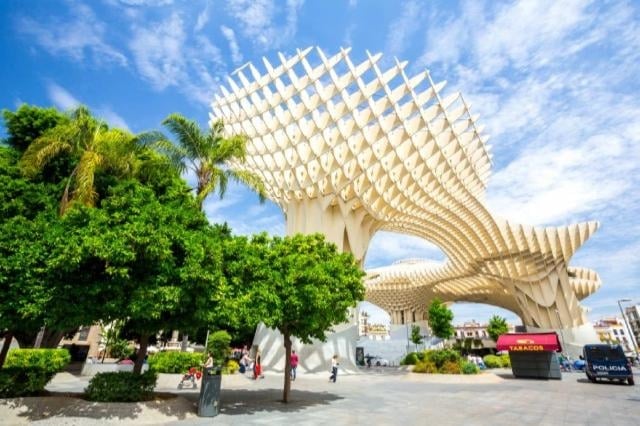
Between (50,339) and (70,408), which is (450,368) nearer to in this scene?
(70,408)

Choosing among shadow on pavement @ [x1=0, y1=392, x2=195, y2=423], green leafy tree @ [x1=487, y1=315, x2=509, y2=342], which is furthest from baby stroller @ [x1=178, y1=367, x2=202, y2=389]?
green leafy tree @ [x1=487, y1=315, x2=509, y2=342]

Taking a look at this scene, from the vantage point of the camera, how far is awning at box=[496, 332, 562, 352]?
20641mm

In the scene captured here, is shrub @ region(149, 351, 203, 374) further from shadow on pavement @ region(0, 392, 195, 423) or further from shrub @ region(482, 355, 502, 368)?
shrub @ region(482, 355, 502, 368)

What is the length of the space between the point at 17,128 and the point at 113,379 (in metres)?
10.9

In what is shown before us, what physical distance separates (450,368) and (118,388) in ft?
60.6

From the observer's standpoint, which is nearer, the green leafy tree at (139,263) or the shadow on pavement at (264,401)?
the green leafy tree at (139,263)

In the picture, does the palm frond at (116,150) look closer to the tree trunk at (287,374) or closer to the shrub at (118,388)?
the shrub at (118,388)

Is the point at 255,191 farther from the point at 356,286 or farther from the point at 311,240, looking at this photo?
the point at 356,286

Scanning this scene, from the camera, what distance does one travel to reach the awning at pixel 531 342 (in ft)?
67.7

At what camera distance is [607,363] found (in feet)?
64.8

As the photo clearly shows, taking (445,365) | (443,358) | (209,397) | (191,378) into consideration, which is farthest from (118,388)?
(443,358)

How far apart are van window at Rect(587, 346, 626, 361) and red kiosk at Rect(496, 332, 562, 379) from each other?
60.0 inches

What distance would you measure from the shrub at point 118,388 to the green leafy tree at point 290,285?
2.95 meters

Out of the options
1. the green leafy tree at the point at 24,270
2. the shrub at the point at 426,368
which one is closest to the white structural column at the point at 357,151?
the shrub at the point at 426,368
